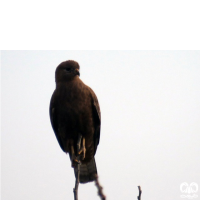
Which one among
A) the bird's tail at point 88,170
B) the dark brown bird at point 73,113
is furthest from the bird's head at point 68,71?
the bird's tail at point 88,170

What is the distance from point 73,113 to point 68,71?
83 centimetres

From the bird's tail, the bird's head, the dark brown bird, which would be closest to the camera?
the dark brown bird

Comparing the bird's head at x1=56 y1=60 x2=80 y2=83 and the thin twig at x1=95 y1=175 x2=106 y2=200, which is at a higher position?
the bird's head at x1=56 y1=60 x2=80 y2=83

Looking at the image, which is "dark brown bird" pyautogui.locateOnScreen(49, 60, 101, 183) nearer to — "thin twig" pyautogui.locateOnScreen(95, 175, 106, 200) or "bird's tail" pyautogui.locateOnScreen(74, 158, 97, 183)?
"bird's tail" pyautogui.locateOnScreen(74, 158, 97, 183)

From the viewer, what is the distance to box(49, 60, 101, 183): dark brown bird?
547cm

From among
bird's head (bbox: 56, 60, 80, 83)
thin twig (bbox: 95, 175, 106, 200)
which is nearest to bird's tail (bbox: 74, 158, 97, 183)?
bird's head (bbox: 56, 60, 80, 83)

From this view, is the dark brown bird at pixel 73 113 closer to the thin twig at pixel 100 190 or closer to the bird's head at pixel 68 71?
the bird's head at pixel 68 71

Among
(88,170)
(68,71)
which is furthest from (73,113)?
(88,170)
